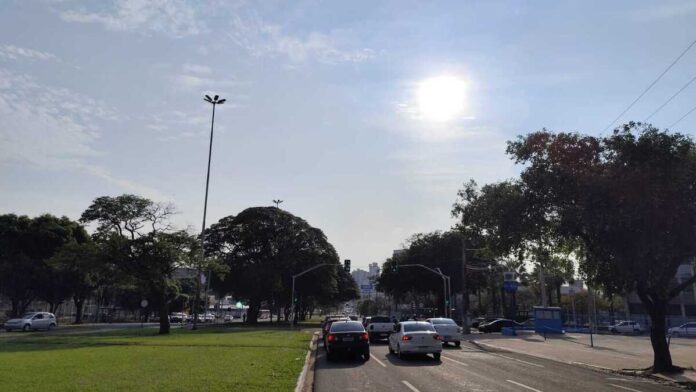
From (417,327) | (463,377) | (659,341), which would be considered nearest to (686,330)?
(659,341)

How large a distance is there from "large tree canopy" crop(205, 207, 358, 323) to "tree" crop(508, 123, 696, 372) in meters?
48.5

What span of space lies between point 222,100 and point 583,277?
34956 mm

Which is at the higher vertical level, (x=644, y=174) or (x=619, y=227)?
(x=644, y=174)

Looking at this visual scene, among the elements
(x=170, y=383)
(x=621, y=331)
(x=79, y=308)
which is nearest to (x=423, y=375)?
(x=170, y=383)

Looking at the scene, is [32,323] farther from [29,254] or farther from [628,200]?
[628,200]

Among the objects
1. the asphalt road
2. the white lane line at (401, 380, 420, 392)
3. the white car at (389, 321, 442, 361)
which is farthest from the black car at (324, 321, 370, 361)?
the white lane line at (401, 380, 420, 392)

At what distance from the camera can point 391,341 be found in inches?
1008

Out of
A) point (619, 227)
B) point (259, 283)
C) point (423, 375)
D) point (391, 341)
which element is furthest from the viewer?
point (259, 283)

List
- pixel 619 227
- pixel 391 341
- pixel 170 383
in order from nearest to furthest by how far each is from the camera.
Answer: pixel 170 383
pixel 619 227
pixel 391 341

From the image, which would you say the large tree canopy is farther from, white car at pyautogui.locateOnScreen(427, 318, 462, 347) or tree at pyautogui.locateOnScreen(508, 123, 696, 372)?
tree at pyautogui.locateOnScreen(508, 123, 696, 372)

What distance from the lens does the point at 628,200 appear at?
17562mm

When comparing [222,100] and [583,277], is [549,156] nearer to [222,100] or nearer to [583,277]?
[583,277]

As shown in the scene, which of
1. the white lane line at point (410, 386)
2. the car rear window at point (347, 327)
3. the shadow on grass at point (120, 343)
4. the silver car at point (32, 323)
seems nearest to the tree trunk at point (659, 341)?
the white lane line at point (410, 386)

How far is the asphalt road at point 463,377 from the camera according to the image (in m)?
14.3
